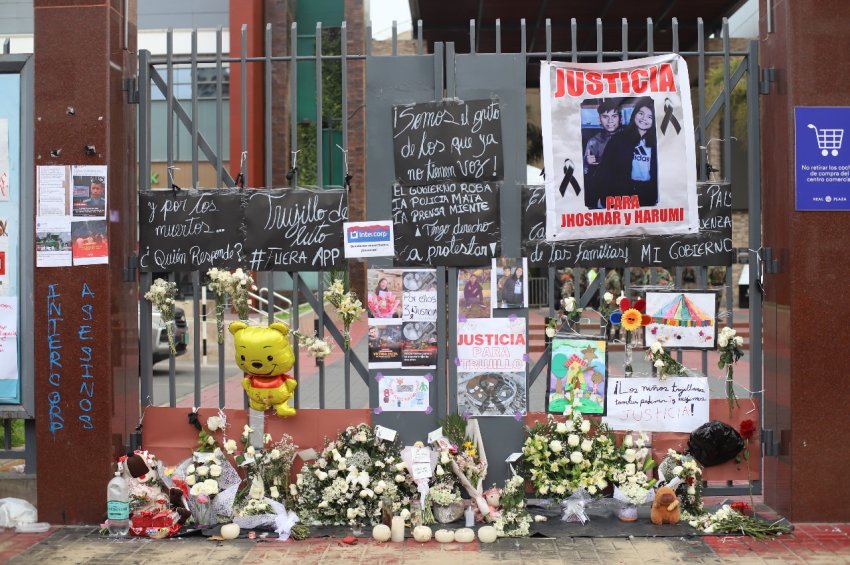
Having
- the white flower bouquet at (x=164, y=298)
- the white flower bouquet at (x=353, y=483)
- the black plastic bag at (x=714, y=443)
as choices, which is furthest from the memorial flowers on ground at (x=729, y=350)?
the white flower bouquet at (x=164, y=298)

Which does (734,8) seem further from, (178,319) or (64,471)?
(64,471)

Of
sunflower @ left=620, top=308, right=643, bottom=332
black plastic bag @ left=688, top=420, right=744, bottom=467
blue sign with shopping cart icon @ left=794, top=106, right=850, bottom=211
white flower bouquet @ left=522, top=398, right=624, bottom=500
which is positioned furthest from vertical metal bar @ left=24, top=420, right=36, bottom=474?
blue sign with shopping cart icon @ left=794, top=106, right=850, bottom=211

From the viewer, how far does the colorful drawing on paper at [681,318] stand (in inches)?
254

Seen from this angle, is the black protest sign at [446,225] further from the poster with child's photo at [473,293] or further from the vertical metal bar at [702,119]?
the vertical metal bar at [702,119]

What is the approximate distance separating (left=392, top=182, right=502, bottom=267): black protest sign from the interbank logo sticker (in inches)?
2.5

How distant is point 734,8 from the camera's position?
21.6 m

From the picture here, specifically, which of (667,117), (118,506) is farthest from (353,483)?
(667,117)

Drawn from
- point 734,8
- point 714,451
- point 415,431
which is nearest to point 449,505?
point 415,431

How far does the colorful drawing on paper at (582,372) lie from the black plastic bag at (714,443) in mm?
686

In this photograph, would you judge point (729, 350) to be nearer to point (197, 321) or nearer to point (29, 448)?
point (197, 321)

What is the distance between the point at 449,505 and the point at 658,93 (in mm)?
3259

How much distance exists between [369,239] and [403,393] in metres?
1.13

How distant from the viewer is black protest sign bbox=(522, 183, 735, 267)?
6422 mm

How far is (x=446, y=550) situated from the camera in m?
5.77
